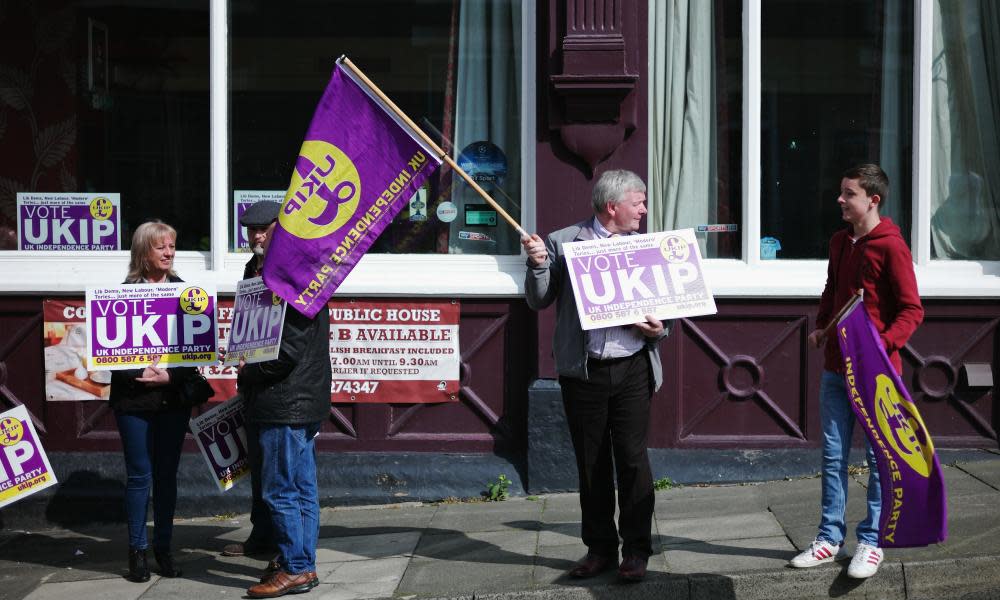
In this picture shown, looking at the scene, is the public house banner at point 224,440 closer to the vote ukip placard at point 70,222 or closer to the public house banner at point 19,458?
the public house banner at point 19,458

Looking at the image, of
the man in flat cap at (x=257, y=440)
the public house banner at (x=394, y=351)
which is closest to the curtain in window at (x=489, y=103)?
the public house banner at (x=394, y=351)

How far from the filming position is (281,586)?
5816 millimetres

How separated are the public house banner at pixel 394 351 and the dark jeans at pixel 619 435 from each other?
229cm

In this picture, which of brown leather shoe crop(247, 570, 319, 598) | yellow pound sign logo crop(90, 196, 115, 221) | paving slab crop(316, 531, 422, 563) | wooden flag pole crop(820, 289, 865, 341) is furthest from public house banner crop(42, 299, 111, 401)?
wooden flag pole crop(820, 289, 865, 341)

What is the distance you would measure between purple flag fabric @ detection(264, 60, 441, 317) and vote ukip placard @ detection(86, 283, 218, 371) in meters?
0.85

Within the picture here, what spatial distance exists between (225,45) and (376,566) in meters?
3.96

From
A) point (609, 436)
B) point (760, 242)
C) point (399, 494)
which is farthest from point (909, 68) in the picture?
point (399, 494)

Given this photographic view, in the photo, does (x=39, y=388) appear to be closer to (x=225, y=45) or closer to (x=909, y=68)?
(x=225, y=45)

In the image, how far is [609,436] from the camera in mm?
5730

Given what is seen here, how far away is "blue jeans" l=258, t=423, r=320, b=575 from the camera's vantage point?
5.64m

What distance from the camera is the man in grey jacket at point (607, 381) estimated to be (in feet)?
18.2

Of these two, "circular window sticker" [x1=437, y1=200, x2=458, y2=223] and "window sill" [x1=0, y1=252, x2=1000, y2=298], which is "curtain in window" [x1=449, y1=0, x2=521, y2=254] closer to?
"circular window sticker" [x1=437, y1=200, x2=458, y2=223]

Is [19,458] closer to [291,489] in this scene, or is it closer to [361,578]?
[291,489]

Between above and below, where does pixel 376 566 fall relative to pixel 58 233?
below
